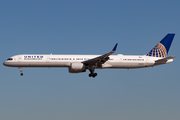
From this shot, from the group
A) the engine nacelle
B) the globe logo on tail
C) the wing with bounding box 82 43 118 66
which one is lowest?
the engine nacelle

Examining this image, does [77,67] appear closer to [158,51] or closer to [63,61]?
[63,61]

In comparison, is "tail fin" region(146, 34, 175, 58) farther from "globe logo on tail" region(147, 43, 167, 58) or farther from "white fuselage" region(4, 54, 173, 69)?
"white fuselage" region(4, 54, 173, 69)

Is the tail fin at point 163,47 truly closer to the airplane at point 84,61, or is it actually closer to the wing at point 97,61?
the airplane at point 84,61

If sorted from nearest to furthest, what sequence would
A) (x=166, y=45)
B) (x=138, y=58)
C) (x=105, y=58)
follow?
(x=105, y=58) < (x=138, y=58) < (x=166, y=45)

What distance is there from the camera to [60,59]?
59125 millimetres

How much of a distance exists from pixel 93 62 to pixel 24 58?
13238 millimetres

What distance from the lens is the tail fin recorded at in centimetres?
6531

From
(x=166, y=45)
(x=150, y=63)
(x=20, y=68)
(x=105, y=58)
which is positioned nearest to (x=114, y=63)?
(x=105, y=58)

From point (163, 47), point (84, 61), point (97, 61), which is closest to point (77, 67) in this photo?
point (84, 61)

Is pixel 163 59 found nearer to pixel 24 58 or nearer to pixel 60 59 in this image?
pixel 60 59

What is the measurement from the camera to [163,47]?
66.6 meters

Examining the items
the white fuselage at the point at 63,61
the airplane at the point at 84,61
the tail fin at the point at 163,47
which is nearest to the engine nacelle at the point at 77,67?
the airplane at the point at 84,61

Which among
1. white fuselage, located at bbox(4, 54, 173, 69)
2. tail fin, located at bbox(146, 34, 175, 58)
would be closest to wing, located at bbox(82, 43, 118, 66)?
white fuselage, located at bbox(4, 54, 173, 69)

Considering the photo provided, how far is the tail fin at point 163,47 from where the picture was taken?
214ft
